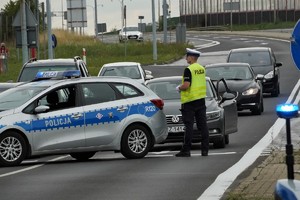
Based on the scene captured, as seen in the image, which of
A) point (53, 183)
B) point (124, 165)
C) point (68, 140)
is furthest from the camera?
point (68, 140)

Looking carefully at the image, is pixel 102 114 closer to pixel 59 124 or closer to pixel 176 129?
pixel 59 124

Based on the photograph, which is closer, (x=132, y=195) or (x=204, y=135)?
(x=132, y=195)

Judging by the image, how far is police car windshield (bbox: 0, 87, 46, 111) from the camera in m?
18.2

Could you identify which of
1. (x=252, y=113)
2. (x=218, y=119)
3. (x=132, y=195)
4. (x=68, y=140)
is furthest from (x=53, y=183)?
(x=252, y=113)

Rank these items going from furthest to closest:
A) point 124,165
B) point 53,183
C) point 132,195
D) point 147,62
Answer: point 147,62 → point 124,165 → point 53,183 → point 132,195

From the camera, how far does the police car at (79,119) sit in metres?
17.7

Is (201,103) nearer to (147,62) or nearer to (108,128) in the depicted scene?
(108,128)

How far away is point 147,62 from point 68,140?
162 ft

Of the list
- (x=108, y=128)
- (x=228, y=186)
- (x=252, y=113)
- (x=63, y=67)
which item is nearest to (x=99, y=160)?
(x=108, y=128)

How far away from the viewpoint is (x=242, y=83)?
3056cm

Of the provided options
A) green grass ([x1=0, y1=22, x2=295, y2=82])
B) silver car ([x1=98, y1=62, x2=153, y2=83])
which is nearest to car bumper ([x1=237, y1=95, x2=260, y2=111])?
silver car ([x1=98, y1=62, x2=153, y2=83])

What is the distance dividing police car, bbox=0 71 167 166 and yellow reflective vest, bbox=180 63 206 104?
70 cm

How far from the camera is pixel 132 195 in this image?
40.9 feet

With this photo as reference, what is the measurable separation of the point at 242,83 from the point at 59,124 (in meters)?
13.2
